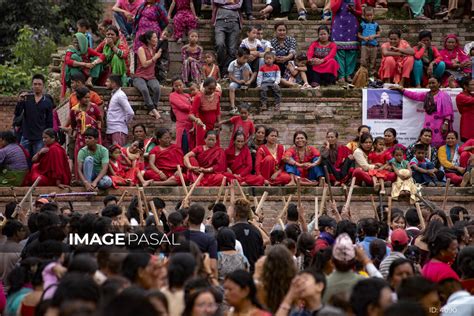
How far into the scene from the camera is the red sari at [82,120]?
838 inches

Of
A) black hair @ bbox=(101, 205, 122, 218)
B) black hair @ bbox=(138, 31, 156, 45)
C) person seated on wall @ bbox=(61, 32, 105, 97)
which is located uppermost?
black hair @ bbox=(138, 31, 156, 45)

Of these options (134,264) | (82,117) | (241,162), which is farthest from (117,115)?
(134,264)

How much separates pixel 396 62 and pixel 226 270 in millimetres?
11191

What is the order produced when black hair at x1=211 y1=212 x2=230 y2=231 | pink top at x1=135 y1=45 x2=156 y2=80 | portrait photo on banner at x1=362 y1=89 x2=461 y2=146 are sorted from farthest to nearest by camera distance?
portrait photo on banner at x1=362 y1=89 x2=461 y2=146, pink top at x1=135 y1=45 x2=156 y2=80, black hair at x1=211 y1=212 x2=230 y2=231

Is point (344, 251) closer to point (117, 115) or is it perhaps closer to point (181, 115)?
point (181, 115)

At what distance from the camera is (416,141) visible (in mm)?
22500

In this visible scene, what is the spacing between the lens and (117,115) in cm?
2230

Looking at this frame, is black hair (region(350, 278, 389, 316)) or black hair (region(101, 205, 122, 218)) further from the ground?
black hair (region(350, 278, 389, 316))

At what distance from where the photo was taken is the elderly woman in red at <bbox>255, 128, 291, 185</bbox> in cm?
2122

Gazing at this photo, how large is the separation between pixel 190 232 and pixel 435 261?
2.65 meters

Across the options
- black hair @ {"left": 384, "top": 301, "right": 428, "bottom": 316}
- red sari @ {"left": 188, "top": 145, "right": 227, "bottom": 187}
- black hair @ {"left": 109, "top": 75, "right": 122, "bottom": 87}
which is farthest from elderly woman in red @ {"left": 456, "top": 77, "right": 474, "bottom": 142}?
black hair @ {"left": 384, "top": 301, "right": 428, "bottom": 316}

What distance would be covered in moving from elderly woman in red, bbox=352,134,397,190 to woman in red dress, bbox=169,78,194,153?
104 inches

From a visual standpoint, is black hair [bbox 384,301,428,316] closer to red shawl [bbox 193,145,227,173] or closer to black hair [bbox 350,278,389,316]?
black hair [bbox 350,278,389,316]

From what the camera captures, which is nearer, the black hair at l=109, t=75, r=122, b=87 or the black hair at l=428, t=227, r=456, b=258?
the black hair at l=428, t=227, r=456, b=258
